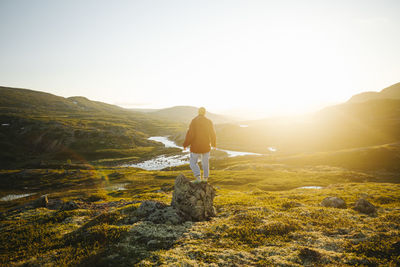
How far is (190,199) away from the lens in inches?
691

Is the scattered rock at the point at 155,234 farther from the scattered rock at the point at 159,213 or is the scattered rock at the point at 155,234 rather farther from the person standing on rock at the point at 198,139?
the person standing on rock at the point at 198,139

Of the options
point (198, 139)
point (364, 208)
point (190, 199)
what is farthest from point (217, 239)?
point (364, 208)

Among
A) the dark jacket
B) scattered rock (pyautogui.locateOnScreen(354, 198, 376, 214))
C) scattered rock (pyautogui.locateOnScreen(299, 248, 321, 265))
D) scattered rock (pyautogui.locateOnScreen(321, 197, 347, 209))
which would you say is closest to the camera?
scattered rock (pyautogui.locateOnScreen(299, 248, 321, 265))

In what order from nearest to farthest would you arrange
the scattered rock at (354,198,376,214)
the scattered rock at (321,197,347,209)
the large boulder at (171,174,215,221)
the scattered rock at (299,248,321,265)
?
the scattered rock at (299,248,321,265) < the large boulder at (171,174,215,221) < the scattered rock at (354,198,376,214) < the scattered rock at (321,197,347,209)

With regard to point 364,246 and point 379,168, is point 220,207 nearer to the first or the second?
point 364,246

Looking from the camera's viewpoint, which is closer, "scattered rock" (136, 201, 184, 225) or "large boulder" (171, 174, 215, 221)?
"scattered rock" (136, 201, 184, 225)

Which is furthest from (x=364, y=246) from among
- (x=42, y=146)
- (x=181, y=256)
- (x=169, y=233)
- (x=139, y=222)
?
(x=42, y=146)

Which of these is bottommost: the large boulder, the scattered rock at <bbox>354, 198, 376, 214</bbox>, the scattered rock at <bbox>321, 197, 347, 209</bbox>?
the scattered rock at <bbox>321, 197, 347, 209</bbox>

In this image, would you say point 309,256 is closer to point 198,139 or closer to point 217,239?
point 217,239

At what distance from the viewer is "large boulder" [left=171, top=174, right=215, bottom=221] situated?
17484mm

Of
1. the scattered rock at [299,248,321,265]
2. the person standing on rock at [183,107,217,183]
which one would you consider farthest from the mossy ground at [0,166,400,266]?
the person standing on rock at [183,107,217,183]

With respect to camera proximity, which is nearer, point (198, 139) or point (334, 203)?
point (198, 139)

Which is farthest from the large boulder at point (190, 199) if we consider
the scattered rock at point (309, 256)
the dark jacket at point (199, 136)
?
the scattered rock at point (309, 256)

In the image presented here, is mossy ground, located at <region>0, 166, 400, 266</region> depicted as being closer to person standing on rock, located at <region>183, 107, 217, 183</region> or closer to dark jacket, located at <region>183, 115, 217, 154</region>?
person standing on rock, located at <region>183, 107, 217, 183</region>
